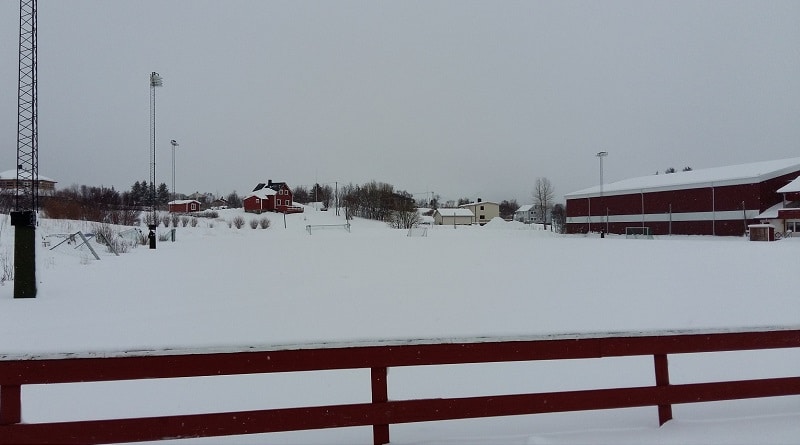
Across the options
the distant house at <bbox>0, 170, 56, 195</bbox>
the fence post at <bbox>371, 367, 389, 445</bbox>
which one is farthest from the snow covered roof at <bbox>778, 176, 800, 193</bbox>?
the distant house at <bbox>0, 170, 56, 195</bbox>

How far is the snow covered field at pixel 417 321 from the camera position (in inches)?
145

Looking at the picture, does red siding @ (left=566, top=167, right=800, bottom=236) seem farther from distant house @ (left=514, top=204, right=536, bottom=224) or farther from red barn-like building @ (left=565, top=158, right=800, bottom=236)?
distant house @ (left=514, top=204, right=536, bottom=224)

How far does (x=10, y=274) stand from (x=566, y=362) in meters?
14.7

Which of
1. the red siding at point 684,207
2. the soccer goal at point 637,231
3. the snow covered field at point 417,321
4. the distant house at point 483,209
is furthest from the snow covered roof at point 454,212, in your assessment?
the snow covered field at point 417,321

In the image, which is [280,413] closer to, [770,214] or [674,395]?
[674,395]

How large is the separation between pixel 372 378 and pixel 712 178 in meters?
52.1

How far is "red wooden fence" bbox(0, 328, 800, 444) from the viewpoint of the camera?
2.86m

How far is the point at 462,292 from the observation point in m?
12.0

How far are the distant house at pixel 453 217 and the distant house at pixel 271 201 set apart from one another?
120 feet

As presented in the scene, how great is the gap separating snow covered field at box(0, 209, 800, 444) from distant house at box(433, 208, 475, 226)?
9391 centimetres

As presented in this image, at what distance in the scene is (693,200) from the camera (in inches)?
1805

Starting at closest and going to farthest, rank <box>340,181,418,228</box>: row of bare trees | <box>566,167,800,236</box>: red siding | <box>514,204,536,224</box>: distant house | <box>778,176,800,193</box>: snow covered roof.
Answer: <box>778,176,800,193</box>: snow covered roof, <box>566,167,800,236</box>: red siding, <box>340,181,418,228</box>: row of bare trees, <box>514,204,536,224</box>: distant house

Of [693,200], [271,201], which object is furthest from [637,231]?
[271,201]

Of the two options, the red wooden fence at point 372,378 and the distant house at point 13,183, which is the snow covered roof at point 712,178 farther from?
the distant house at point 13,183
